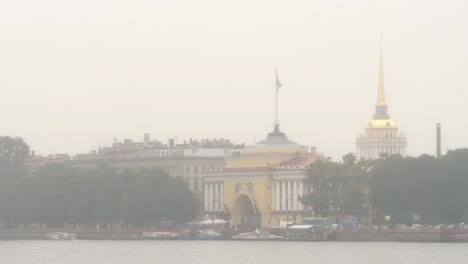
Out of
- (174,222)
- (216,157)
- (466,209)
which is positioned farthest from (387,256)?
(216,157)

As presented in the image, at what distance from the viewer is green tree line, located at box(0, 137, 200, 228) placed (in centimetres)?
14400

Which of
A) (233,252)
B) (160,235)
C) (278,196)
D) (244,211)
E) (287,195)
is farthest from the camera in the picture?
(244,211)

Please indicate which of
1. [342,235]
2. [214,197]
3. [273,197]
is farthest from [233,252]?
[214,197]

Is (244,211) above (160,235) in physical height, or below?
above

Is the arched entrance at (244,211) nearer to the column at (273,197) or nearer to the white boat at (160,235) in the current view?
the column at (273,197)

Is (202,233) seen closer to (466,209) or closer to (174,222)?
(174,222)

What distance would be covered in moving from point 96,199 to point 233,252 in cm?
4079

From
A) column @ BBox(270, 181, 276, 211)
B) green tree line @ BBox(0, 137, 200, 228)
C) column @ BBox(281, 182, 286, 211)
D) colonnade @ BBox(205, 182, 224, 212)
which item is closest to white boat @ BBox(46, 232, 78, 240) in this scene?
green tree line @ BBox(0, 137, 200, 228)

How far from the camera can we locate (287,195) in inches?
5837

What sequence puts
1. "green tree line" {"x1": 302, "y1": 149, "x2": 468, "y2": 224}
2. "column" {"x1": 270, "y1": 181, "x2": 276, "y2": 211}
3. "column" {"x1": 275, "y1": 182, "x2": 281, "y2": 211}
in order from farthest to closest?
"column" {"x1": 270, "y1": 181, "x2": 276, "y2": 211}
"column" {"x1": 275, "y1": 182, "x2": 281, "y2": 211}
"green tree line" {"x1": 302, "y1": 149, "x2": 468, "y2": 224}

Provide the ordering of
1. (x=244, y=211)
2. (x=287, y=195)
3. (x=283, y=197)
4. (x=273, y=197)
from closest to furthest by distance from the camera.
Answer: (x=287, y=195) → (x=283, y=197) → (x=273, y=197) → (x=244, y=211)

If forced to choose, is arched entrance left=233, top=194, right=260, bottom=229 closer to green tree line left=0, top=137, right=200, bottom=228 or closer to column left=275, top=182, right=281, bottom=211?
column left=275, top=182, right=281, bottom=211

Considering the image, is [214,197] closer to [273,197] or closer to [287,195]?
[273,197]

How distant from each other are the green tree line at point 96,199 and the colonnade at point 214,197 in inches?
212
